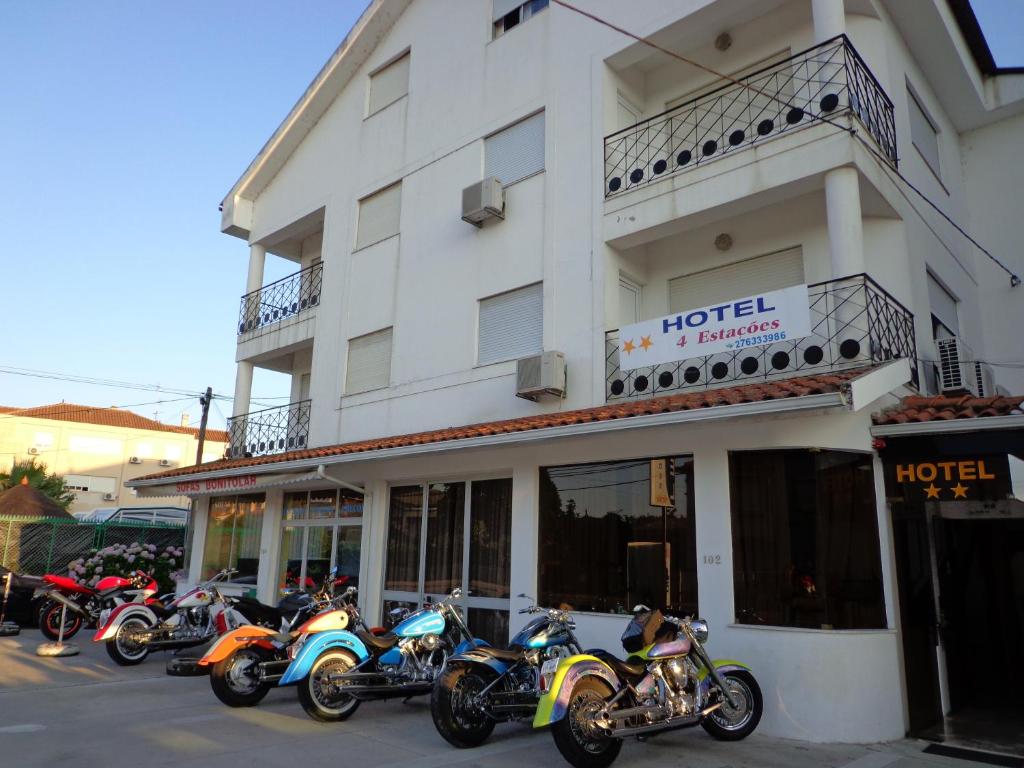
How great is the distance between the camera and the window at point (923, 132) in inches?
441

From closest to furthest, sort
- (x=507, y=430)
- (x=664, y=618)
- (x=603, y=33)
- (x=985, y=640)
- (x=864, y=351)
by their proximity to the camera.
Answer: (x=664, y=618) < (x=864, y=351) < (x=507, y=430) < (x=985, y=640) < (x=603, y=33)

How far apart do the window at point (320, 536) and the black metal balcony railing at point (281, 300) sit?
3999 millimetres

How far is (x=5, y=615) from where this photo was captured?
14.0 meters

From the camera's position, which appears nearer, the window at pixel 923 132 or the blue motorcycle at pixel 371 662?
the blue motorcycle at pixel 371 662

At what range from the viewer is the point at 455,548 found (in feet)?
35.4

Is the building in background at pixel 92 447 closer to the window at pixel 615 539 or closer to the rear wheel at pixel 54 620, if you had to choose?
the rear wheel at pixel 54 620

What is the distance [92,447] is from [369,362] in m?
37.2

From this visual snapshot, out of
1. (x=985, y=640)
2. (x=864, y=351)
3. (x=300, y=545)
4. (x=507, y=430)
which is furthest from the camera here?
(x=300, y=545)

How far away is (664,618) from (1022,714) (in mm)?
4731

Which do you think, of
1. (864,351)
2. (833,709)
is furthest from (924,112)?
(833,709)

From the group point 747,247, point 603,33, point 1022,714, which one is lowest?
point 1022,714

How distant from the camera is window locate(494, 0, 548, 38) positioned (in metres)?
12.6

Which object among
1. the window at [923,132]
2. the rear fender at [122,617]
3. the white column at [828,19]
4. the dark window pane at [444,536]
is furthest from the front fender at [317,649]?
the window at [923,132]

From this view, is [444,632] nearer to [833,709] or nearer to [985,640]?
[833,709]
